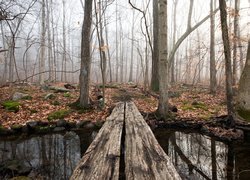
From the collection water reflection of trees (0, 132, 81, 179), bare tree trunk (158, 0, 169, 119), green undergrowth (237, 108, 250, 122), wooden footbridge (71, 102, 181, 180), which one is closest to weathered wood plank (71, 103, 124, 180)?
wooden footbridge (71, 102, 181, 180)

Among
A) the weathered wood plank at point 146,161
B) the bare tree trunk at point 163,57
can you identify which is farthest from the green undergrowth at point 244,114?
the weathered wood plank at point 146,161

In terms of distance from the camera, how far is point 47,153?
5832 millimetres

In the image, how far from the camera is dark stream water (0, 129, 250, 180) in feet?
14.7

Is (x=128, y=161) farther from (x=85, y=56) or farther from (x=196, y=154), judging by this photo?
(x=85, y=56)

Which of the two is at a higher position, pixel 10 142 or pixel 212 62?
pixel 212 62

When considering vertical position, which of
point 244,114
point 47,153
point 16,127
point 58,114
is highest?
point 244,114

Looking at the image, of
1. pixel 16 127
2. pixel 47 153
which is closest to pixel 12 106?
pixel 16 127

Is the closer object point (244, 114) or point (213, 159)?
point (213, 159)

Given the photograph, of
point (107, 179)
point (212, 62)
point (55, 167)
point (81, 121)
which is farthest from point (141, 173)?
point (212, 62)

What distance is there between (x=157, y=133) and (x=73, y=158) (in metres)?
3.08

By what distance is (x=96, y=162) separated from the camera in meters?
2.70

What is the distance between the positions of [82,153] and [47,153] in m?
1.00

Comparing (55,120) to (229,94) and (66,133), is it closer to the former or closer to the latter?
(66,133)

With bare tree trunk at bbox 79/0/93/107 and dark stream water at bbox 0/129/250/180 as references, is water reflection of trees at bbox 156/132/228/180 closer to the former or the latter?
dark stream water at bbox 0/129/250/180
